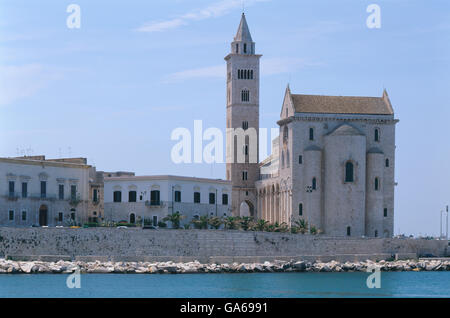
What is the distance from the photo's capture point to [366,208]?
261ft

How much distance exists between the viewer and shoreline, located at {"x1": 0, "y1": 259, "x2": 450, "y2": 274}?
5991 cm

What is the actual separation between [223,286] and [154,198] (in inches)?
857

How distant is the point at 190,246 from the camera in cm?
6800

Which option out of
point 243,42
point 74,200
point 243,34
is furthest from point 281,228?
point 243,34

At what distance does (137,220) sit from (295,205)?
1257cm

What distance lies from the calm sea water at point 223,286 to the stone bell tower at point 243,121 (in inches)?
957

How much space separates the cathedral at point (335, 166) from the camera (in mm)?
78125

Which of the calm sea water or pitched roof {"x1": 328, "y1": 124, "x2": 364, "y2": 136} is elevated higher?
pitched roof {"x1": 328, "y1": 124, "x2": 364, "y2": 136}

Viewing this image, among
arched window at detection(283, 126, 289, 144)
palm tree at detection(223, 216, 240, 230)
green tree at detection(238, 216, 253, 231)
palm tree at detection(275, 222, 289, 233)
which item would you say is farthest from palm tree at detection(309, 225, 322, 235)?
arched window at detection(283, 126, 289, 144)

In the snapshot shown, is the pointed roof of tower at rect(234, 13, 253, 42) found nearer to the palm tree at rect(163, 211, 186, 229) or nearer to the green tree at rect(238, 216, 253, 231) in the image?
the green tree at rect(238, 216, 253, 231)

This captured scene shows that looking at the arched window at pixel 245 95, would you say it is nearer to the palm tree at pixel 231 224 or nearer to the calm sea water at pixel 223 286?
the palm tree at pixel 231 224

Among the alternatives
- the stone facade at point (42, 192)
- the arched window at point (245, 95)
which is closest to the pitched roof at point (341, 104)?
the arched window at point (245, 95)

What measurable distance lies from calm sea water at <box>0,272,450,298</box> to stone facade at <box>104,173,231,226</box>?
1404 centimetres

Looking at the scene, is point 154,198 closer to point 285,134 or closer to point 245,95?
point 285,134
